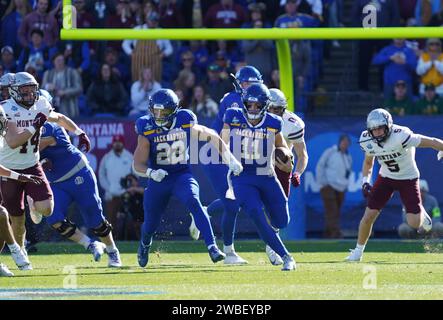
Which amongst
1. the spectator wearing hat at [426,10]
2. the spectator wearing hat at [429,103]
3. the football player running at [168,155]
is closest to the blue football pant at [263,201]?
the football player running at [168,155]

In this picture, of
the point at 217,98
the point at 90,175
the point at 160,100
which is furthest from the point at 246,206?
the point at 217,98

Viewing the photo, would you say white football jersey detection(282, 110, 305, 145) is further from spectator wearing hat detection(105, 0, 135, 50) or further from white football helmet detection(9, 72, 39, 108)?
spectator wearing hat detection(105, 0, 135, 50)

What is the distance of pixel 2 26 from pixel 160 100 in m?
6.91

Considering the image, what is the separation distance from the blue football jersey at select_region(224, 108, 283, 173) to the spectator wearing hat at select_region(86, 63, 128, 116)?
226 inches

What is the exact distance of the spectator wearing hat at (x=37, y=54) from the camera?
52.9 feet

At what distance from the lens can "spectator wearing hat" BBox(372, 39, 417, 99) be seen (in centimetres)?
1579

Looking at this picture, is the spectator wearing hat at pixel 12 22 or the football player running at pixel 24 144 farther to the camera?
the spectator wearing hat at pixel 12 22

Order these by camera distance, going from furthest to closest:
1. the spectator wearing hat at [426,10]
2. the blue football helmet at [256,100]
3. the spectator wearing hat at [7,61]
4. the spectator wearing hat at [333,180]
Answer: the spectator wearing hat at [7,61] < the spectator wearing hat at [426,10] < the spectator wearing hat at [333,180] < the blue football helmet at [256,100]

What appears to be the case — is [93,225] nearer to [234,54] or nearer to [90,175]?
[90,175]

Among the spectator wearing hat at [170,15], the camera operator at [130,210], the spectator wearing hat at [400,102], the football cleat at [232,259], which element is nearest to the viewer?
the football cleat at [232,259]

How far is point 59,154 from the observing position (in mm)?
11367

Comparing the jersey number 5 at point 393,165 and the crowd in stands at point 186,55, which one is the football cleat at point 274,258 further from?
the crowd in stands at point 186,55

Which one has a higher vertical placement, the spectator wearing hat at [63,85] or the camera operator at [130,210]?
the spectator wearing hat at [63,85]

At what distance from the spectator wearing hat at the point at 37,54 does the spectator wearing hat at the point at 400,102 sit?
4605mm
